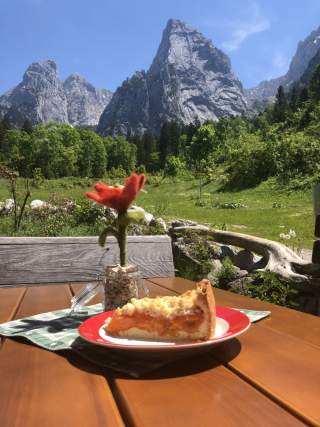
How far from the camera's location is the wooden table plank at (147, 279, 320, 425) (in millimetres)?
688

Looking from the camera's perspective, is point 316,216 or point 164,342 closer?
point 164,342

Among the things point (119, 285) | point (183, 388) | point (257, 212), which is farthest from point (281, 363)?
point (257, 212)

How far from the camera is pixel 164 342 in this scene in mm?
907

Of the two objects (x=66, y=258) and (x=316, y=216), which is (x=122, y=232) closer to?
(x=66, y=258)

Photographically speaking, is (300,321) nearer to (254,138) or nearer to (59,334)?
(59,334)

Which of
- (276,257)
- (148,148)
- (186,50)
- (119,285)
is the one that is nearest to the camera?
(119,285)

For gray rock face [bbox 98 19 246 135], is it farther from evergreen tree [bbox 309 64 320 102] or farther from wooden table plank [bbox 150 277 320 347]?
wooden table plank [bbox 150 277 320 347]

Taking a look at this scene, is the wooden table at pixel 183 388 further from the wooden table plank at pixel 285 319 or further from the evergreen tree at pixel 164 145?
the evergreen tree at pixel 164 145

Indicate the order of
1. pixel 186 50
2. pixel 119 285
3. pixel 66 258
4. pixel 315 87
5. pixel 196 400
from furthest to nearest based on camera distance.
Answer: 1. pixel 186 50
2. pixel 315 87
3. pixel 66 258
4. pixel 119 285
5. pixel 196 400

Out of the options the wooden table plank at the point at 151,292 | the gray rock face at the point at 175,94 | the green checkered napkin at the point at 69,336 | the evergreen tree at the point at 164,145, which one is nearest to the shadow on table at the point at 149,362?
the green checkered napkin at the point at 69,336

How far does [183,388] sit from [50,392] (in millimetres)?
210

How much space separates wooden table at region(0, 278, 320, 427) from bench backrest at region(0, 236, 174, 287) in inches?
57.2

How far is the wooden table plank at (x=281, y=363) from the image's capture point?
0.69m

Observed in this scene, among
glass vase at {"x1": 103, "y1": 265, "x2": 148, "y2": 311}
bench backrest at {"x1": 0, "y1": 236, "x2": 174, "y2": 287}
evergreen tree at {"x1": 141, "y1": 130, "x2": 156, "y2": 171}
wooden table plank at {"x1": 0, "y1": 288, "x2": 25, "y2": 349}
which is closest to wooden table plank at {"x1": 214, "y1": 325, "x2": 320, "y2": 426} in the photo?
glass vase at {"x1": 103, "y1": 265, "x2": 148, "y2": 311}
